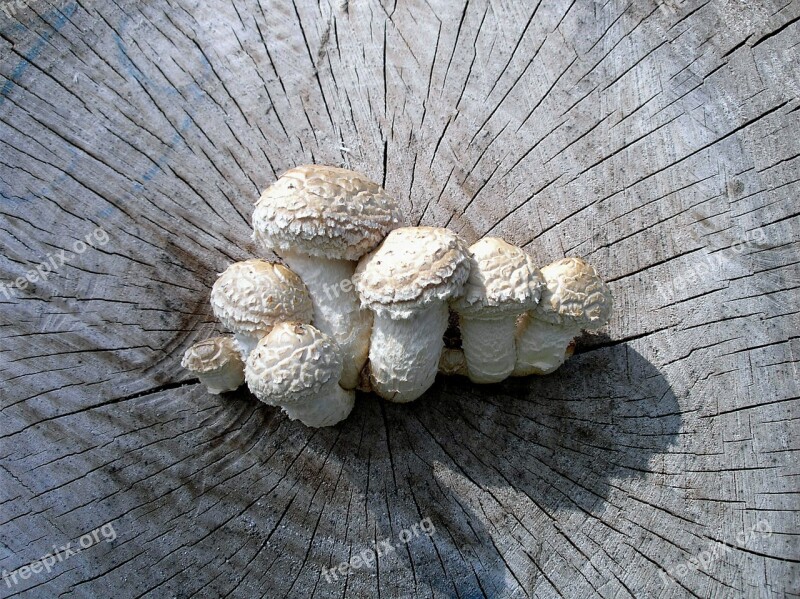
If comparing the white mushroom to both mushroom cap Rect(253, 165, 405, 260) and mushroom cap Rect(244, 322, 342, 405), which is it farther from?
mushroom cap Rect(244, 322, 342, 405)

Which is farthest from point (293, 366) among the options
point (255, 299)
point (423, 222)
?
point (423, 222)

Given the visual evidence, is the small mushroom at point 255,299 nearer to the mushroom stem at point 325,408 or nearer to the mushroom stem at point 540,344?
the mushroom stem at point 325,408

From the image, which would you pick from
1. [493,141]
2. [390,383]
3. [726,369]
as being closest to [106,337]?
[390,383]

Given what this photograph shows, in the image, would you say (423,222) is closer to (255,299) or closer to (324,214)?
(324,214)

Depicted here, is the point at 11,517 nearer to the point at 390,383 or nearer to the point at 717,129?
the point at 390,383

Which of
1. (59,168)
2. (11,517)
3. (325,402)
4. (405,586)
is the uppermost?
(59,168)

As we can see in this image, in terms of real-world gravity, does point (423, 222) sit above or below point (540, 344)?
above

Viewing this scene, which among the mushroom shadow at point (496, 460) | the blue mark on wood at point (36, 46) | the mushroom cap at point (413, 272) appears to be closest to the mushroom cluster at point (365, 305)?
the mushroom cap at point (413, 272)

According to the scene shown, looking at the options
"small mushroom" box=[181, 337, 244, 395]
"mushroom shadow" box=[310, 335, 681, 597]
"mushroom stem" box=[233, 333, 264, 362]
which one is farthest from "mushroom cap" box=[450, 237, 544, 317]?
"small mushroom" box=[181, 337, 244, 395]
